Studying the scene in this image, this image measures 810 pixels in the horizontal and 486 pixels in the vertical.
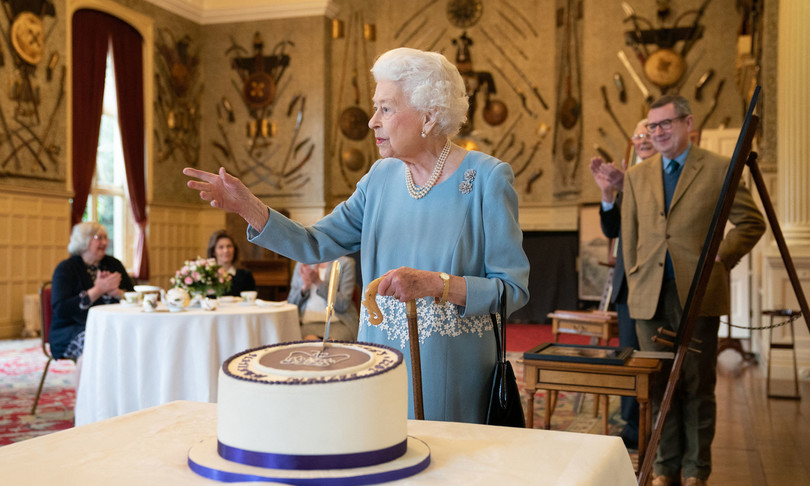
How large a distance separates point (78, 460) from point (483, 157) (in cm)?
119

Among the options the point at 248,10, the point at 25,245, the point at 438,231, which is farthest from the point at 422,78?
the point at 248,10

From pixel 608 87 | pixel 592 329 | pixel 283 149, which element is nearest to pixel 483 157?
pixel 592 329

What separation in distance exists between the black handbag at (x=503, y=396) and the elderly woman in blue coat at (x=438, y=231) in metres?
0.04

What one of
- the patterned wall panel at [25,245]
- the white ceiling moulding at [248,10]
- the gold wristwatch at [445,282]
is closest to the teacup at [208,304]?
the gold wristwatch at [445,282]

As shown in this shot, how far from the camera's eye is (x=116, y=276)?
16.5 feet

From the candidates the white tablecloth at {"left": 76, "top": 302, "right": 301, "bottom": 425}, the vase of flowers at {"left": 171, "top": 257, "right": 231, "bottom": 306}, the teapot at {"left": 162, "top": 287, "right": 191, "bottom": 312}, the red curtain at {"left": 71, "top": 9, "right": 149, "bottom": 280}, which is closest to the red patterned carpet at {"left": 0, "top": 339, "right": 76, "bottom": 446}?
the white tablecloth at {"left": 76, "top": 302, "right": 301, "bottom": 425}

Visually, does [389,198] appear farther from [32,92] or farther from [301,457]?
[32,92]

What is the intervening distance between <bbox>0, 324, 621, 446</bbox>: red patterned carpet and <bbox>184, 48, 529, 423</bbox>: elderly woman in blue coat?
2.87 meters

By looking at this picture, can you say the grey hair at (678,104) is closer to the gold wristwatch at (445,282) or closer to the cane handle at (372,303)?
the gold wristwatch at (445,282)

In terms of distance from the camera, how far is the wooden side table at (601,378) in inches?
111

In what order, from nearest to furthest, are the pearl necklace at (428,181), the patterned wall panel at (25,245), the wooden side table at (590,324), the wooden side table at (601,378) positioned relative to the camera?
the pearl necklace at (428,181) < the wooden side table at (601,378) < the wooden side table at (590,324) < the patterned wall panel at (25,245)

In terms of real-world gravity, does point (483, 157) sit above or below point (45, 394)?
above

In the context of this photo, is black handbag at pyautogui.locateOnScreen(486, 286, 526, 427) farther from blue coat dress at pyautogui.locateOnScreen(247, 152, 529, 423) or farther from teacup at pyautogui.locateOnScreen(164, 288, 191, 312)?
teacup at pyautogui.locateOnScreen(164, 288, 191, 312)

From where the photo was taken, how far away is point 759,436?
14.6 feet
